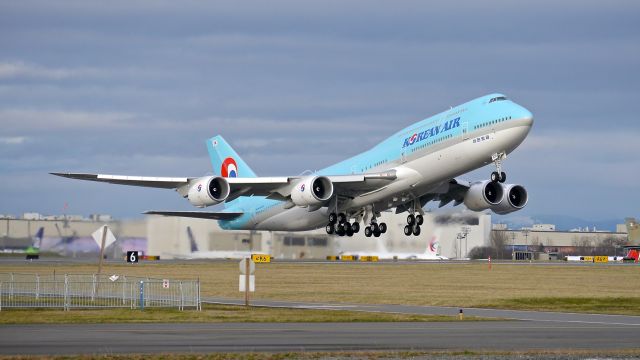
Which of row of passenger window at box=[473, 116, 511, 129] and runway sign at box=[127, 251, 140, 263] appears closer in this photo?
row of passenger window at box=[473, 116, 511, 129]

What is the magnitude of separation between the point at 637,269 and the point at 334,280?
33318 mm

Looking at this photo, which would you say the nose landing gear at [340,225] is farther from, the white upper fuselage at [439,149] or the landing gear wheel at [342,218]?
the white upper fuselage at [439,149]

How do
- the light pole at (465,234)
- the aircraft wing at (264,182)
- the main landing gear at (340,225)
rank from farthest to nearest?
the light pole at (465,234) < the main landing gear at (340,225) < the aircraft wing at (264,182)

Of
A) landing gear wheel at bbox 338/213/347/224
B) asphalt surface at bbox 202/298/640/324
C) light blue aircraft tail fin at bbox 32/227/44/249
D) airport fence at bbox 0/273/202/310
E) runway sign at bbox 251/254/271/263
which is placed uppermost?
landing gear wheel at bbox 338/213/347/224

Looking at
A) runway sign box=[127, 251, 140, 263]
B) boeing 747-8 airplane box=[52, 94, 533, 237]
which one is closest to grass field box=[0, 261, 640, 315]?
runway sign box=[127, 251, 140, 263]

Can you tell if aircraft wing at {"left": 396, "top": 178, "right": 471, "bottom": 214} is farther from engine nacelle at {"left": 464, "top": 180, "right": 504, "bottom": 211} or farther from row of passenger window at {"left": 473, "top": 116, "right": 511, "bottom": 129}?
row of passenger window at {"left": 473, "top": 116, "right": 511, "bottom": 129}

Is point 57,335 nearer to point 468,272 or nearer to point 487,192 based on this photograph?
point 487,192

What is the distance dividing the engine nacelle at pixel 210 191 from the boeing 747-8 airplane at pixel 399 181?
0.06 metres

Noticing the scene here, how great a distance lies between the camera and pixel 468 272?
271ft

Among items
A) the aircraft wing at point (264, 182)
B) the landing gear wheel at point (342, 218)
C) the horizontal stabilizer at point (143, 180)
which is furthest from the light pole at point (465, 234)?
the horizontal stabilizer at point (143, 180)

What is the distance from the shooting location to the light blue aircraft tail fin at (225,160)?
7728cm

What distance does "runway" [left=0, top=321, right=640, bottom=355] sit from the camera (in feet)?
89.6

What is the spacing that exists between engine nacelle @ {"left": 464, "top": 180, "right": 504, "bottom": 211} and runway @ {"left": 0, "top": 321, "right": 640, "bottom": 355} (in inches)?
1129

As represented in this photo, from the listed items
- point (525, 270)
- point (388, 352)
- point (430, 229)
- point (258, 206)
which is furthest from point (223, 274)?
point (388, 352)
